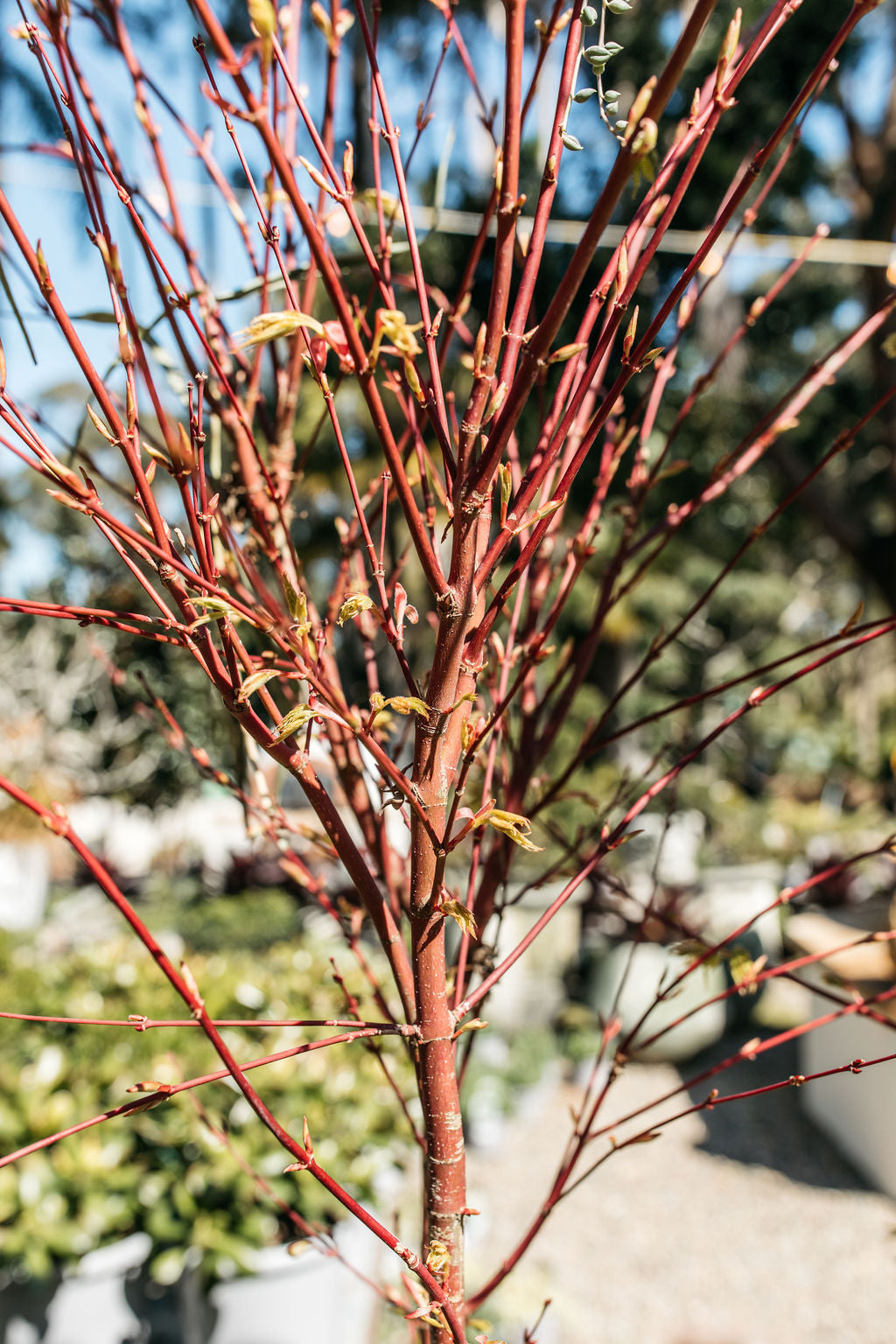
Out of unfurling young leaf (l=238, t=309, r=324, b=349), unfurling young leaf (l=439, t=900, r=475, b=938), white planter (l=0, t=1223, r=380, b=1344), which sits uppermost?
unfurling young leaf (l=238, t=309, r=324, b=349)

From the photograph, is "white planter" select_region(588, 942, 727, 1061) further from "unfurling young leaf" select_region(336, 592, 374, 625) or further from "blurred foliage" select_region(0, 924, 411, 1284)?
"unfurling young leaf" select_region(336, 592, 374, 625)

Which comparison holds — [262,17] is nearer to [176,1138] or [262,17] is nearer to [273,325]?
[273,325]

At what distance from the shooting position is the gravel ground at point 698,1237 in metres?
2.57

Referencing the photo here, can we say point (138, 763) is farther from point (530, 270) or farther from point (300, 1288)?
point (530, 270)

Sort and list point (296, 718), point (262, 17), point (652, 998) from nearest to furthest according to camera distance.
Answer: point (262, 17)
point (296, 718)
point (652, 998)

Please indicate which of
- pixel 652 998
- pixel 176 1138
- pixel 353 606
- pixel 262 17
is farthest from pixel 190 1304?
pixel 652 998

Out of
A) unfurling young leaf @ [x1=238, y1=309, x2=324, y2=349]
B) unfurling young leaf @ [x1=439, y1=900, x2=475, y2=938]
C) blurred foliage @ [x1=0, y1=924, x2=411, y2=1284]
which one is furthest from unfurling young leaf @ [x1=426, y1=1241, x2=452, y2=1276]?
blurred foliage @ [x1=0, y1=924, x2=411, y2=1284]

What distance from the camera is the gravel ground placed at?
2.57 metres

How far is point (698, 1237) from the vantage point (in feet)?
9.98

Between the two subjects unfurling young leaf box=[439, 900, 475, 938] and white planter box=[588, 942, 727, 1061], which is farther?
white planter box=[588, 942, 727, 1061]

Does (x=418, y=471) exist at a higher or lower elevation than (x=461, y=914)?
higher

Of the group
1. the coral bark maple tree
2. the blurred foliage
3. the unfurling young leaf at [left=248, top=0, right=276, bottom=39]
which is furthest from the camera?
the blurred foliage

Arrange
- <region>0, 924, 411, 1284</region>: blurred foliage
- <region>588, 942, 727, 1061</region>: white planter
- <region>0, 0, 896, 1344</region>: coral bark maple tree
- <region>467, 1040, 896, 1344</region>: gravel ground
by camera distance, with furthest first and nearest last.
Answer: <region>588, 942, 727, 1061</region>: white planter
<region>467, 1040, 896, 1344</region>: gravel ground
<region>0, 924, 411, 1284</region>: blurred foliage
<region>0, 0, 896, 1344</region>: coral bark maple tree

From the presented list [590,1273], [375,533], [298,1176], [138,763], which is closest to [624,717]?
[138,763]
